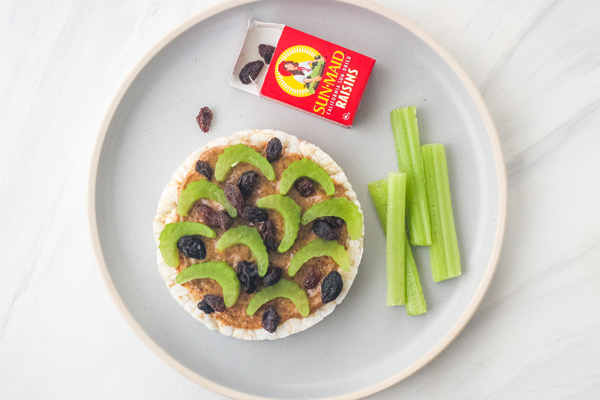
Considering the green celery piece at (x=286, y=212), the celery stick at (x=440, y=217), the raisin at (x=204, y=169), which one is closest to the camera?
the green celery piece at (x=286, y=212)

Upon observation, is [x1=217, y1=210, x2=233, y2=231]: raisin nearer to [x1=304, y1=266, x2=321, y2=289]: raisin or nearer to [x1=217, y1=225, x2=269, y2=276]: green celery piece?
[x1=217, y1=225, x2=269, y2=276]: green celery piece

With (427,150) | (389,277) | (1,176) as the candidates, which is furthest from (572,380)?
(1,176)

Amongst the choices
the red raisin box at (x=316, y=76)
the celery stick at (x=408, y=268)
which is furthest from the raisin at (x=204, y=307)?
the red raisin box at (x=316, y=76)

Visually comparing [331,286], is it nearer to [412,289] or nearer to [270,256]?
[270,256]

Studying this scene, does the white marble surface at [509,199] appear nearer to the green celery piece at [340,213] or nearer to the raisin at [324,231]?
the green celery piece at [340,213]

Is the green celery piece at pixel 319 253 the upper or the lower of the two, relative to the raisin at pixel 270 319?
upper

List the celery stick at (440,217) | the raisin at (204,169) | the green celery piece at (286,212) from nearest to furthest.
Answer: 1. the green celery piece at (286,212)
2. the raisin at (204,169)
3. the celery stick at (440,217)

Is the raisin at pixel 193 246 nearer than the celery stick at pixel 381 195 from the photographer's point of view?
Yes
